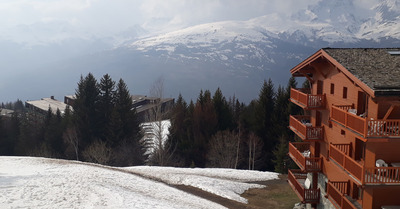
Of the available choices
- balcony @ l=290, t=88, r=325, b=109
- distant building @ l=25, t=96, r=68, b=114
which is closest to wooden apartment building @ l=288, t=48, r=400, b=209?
balcony @ l=290, t=88, r=325, b=109

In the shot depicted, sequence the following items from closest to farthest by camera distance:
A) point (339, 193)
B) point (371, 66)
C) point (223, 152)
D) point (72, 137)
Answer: point (371, 66)
point (339, 193)
point (223, 152)
point (72, 137)

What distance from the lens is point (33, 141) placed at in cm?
6756

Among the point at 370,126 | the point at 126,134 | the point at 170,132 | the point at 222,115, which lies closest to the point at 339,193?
the point at 370,126

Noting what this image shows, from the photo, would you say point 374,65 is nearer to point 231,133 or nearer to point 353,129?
point 353,129

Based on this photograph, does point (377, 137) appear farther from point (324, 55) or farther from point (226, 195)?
point (226, 195)

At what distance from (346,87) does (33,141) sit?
60989mm

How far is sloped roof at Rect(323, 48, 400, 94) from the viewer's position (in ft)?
58.6

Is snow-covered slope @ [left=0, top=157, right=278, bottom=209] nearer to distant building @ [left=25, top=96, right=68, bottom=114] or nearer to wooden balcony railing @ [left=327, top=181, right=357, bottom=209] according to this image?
wooden balcony railing @ [left=327, top=181, right=357, bottom=209]

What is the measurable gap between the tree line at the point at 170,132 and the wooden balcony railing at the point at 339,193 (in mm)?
32224

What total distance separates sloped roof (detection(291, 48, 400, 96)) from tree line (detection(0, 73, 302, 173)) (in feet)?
111

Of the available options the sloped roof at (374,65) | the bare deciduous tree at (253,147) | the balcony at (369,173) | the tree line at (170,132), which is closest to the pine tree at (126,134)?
the tree line at (170,132)

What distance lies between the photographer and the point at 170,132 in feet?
212

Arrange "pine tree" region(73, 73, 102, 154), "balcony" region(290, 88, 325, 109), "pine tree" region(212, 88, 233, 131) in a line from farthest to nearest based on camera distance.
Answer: "pine tree" region(212, 88, 233, 131)
"pine tree" region(73, 73, 102, 154)
"balcony" region(290, 88, 325, 109)

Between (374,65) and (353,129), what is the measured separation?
14.9ft
